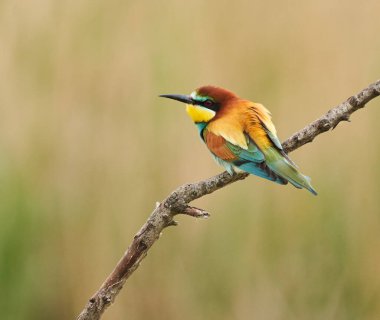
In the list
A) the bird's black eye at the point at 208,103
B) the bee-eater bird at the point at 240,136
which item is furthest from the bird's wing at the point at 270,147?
the bird's black eye at the point at 208,103

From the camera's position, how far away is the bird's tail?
1.52m

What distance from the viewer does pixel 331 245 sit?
266cm

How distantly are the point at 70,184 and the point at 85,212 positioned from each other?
0.38ft

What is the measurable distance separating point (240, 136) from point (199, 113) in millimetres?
176

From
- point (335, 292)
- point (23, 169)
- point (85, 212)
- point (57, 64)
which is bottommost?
point (335, 292)

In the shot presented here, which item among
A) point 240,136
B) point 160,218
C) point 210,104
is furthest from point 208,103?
point 160,218

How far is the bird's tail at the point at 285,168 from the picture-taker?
152 centimetres

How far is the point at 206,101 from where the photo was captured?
6.07 feet

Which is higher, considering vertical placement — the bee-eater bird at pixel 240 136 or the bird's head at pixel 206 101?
the bird's head at pixel 206 101

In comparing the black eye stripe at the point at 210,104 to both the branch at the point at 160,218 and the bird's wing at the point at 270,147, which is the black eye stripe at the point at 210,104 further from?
the branch at the point at 160,218

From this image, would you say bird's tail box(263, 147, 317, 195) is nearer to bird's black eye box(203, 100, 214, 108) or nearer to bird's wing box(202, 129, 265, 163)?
bird's wing box(202, 129, 265, 163)

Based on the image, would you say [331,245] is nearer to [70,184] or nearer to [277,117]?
[277,117]

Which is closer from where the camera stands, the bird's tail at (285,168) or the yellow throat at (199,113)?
the bird's tail at (285,168)

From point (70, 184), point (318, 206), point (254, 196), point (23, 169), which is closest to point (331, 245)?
point (318, 206)
